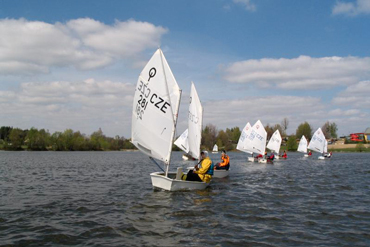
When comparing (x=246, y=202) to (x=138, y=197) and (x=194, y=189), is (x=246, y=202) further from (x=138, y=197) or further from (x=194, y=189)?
(x=138, y=197)

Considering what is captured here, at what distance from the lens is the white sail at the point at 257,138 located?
45.6 metres

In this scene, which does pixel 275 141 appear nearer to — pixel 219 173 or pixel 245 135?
pixel 245 135

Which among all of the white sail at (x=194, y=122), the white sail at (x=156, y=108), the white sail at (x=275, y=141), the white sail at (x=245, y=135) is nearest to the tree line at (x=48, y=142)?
the white sail at (x=275, y=141)

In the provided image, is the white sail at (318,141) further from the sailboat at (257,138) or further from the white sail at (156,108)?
the white sail at (156,108)

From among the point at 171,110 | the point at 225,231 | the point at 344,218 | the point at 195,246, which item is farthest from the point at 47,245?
the point at 344,218

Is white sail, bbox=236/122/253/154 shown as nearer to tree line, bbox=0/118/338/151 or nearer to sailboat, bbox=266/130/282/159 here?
sailboat, bbox=266/130/282/159

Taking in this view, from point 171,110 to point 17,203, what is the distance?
7828 millimetres

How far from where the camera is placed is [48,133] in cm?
11881

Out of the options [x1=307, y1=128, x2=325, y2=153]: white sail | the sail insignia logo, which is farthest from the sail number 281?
[x1=307, y1=128, x2=325, y2=153]: white sail

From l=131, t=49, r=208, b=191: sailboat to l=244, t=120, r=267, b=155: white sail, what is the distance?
30170 mm

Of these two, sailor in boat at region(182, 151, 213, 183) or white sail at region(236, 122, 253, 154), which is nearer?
sailor in boat at region(182, 151, 213, 183)

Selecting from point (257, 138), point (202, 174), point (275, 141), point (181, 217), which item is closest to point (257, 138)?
point (257, 138)

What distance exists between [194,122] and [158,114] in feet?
29.6

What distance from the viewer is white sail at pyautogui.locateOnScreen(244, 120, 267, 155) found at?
45.6 metres
